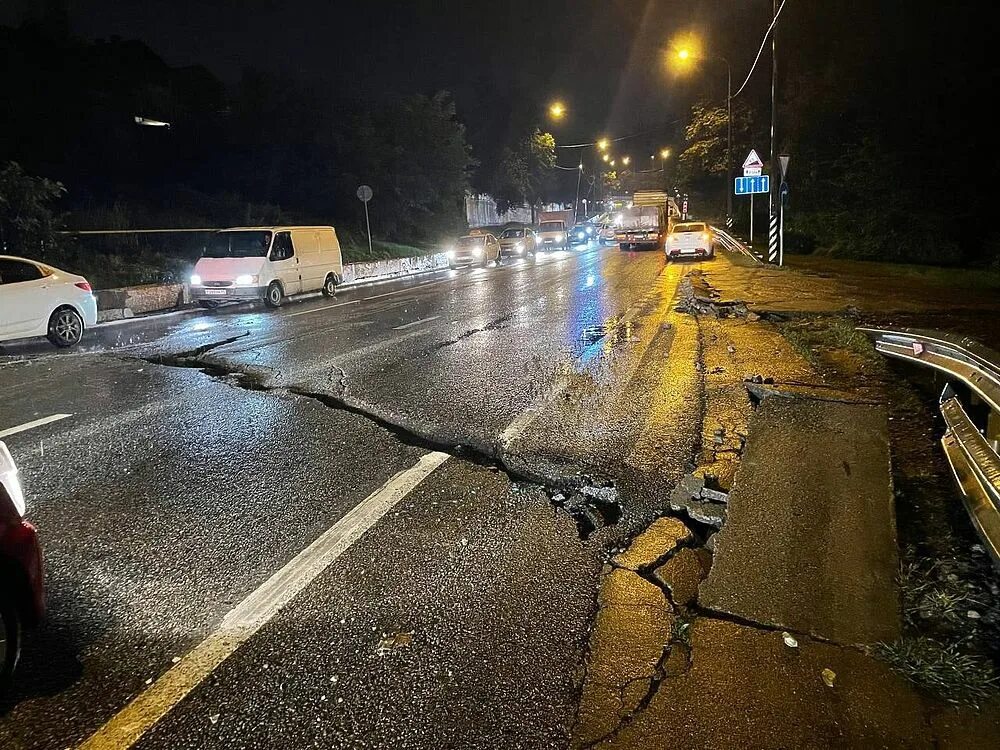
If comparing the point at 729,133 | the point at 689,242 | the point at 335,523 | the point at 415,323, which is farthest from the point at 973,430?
the point at 729,133

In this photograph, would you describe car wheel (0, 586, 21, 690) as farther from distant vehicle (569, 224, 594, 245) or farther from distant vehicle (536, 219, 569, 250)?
distant vehicle (569, 224, 594, 245)

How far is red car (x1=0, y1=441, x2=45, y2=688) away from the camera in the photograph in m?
2.62

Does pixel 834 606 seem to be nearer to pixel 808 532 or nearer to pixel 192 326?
pixel 808 532

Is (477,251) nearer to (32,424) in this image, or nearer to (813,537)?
(32,424)

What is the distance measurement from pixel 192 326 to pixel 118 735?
38.2 feet

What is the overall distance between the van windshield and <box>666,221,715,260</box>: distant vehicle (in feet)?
54.4

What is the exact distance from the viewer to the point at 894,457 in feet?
16.9

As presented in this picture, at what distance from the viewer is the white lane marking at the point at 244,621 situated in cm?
257

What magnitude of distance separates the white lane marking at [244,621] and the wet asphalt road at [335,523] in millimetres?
35

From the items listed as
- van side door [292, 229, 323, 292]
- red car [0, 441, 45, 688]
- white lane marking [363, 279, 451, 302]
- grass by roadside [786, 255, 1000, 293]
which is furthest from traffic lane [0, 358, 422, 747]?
grass by roadside [786, 255, 1000, 293]

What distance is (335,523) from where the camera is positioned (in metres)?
4.16

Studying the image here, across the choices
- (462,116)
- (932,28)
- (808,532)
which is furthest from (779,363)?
(462,116)

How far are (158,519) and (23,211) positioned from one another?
1486 centimetres

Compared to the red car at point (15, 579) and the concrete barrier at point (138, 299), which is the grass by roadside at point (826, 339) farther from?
the concrete barrier at point (138, 299)
